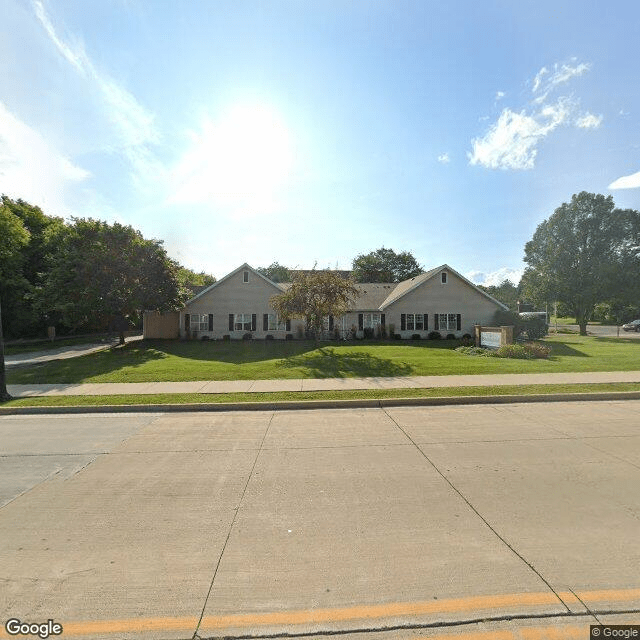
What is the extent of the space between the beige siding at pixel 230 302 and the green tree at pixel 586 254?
29.8m

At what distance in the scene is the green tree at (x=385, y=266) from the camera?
63.9 meters

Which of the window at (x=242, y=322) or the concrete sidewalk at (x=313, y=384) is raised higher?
the window at (x=242, y=322)

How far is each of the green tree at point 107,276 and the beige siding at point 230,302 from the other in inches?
131

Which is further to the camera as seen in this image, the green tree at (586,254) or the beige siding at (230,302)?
the green tree at (586,254)

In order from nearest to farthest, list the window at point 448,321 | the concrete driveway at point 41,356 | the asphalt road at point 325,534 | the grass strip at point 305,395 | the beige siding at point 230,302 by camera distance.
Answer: the asphalt road at point 325,534, the grass strip at point 305,395, the concrete driveway at point 41,356, the beige siding at point 230,302, the window at point 448,321

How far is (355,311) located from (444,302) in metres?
7.19

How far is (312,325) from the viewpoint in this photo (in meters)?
23.0

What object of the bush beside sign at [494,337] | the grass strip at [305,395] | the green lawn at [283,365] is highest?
the bush beside sign at [494,337]

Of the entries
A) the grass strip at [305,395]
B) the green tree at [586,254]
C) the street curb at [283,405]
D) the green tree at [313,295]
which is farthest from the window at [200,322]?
the green tree at [586,254]

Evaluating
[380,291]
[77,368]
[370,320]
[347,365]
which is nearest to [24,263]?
[77,368]

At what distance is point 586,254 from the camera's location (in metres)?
37.7

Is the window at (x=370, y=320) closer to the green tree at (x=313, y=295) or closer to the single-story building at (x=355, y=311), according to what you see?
the single-story building at (x=355, y=311)

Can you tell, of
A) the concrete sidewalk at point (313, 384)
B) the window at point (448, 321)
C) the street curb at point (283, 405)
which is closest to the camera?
the street curb at point (283, 405)

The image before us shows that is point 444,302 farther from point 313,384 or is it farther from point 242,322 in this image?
point 313,384
